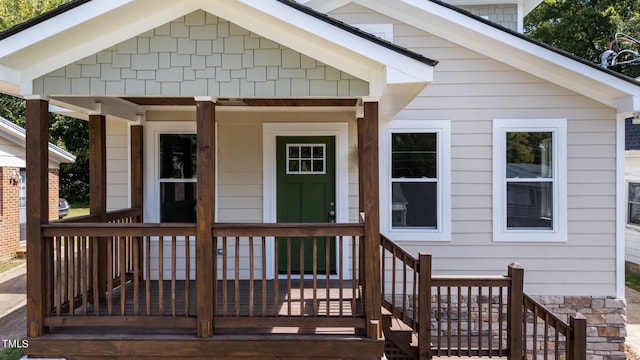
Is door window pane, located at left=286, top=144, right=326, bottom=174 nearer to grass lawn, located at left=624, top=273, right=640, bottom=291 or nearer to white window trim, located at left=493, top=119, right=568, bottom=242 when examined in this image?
white window trim, located at left=493, top=119, right=568, bottom=242

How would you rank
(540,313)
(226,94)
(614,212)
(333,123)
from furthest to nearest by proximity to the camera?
(333,123)
(614,212)
(540,313)
(226,94)

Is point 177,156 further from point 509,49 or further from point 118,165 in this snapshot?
point 509,49

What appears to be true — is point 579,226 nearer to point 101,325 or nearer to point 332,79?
point 332,79

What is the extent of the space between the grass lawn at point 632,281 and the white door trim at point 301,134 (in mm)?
6773

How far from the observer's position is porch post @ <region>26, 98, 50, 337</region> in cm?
366

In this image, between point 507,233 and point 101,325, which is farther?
point 507,233

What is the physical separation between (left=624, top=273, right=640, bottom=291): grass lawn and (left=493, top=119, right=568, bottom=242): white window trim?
4623mm

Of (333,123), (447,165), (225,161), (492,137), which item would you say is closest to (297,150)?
(333,123)

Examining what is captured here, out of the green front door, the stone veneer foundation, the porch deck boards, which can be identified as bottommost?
the stone veneer foundation

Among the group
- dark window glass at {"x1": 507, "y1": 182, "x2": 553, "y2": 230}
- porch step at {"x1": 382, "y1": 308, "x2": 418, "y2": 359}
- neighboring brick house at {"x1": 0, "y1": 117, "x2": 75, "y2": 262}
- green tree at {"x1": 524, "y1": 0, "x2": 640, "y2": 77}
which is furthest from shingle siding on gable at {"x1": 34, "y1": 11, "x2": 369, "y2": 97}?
green tree at {"x1": 524, "y1": 0, "x2": 640, "y2": 77}

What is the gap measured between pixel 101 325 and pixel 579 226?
576 cm

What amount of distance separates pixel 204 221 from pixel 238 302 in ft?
2.74

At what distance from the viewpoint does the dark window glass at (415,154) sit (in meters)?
5.63

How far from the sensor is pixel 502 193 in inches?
217
